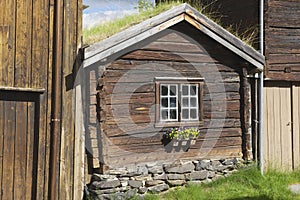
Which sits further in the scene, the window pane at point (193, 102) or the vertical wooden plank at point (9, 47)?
the window pane at point (193, 102)

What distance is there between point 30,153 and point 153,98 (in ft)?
8.85

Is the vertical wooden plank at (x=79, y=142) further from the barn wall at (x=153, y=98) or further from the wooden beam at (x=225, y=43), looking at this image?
the wooden beam at (x=225, y=43)

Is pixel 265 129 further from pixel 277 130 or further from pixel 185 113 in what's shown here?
pixel 185 113

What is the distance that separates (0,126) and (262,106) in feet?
19.3

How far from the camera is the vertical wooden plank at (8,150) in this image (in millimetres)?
6449

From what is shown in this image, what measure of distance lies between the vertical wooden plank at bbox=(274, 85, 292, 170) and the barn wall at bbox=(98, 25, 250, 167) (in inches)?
54.5

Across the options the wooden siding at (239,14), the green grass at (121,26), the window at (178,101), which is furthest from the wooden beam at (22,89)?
the wooden siding at (239,14)

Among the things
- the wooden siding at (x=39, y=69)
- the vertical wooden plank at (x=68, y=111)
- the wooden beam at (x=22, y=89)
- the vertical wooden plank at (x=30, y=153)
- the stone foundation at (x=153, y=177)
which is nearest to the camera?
the wooden beam at (x=22, y=89)

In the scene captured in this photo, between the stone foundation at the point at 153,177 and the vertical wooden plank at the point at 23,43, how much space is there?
89.5 inches

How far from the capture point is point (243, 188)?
8078mm

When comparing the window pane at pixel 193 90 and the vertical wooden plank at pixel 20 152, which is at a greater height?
the window pane at pixel 193 90

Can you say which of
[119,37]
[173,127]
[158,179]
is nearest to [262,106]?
[173,127]

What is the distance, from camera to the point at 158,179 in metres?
7.88

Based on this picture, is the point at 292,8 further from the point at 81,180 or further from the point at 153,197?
the point at 81,180
